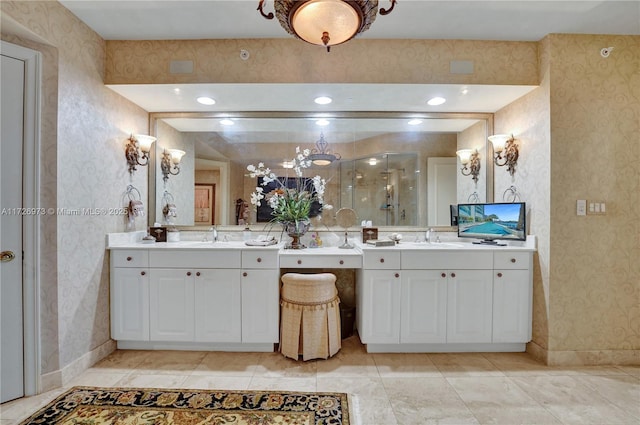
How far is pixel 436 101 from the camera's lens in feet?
9.02

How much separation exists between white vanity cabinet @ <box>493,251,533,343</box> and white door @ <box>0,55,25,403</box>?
Answer: 11.8 ft

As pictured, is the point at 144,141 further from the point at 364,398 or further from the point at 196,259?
the point at 364,398

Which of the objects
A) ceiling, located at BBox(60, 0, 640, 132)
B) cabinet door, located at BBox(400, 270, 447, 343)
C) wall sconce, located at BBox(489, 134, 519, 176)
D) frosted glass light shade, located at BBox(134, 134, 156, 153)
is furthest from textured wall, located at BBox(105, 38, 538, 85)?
cabinet door, located at BBox(400, 270, 447, 343)

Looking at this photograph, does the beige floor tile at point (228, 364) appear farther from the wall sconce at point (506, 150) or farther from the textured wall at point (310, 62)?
the wall sconce at point (506, 150)

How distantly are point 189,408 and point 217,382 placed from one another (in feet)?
0.96

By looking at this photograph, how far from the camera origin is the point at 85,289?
7.38 feet

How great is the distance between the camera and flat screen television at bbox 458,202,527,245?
2.57 metres

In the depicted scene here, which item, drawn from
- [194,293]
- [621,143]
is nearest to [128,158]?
[194,293]

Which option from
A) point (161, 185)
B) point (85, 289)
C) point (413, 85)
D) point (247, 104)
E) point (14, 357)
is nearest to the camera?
point (14, 357)

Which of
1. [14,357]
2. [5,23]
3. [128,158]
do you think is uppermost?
[5,23]

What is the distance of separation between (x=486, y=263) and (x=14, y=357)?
3.57m

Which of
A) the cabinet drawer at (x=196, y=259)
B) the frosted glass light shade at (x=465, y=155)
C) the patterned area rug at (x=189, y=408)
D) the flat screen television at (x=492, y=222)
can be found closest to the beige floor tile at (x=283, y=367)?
the patterned area rug at (x=189, y=408)

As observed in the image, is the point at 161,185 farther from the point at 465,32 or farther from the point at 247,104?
the point at 465,32

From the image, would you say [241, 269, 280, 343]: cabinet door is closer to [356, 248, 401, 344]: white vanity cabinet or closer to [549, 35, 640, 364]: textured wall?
[356, 248, 401, 344]: white vanity cabinet
